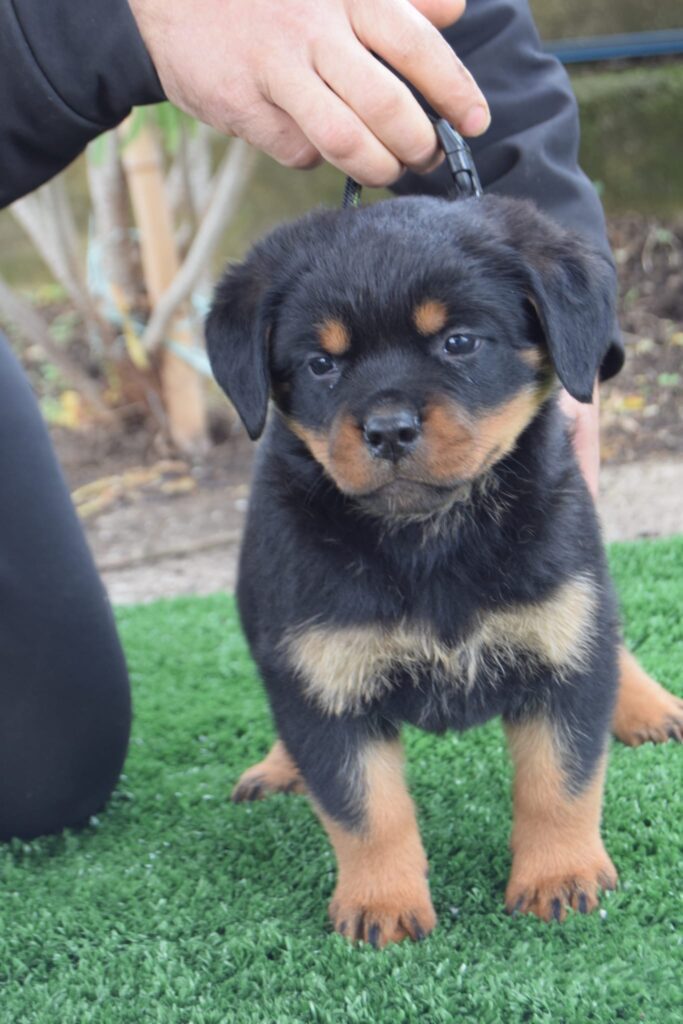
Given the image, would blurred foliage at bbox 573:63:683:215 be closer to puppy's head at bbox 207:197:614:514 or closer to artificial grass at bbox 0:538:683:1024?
artificial grass at bbox 0:538:683:1024

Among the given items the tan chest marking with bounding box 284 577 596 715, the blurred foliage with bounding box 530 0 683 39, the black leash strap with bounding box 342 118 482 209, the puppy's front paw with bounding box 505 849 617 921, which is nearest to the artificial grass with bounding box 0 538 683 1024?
the puppy's front paw with bounding box 505 849 617 921

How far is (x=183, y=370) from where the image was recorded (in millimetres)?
5320

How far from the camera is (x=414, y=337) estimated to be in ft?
6.05

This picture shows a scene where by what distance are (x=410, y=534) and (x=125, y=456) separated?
381 cm

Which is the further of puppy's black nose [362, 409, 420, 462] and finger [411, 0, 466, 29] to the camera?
finger [411, 0, 466, 29]

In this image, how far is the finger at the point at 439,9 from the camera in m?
1.89

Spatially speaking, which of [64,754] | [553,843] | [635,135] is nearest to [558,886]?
[553,843]

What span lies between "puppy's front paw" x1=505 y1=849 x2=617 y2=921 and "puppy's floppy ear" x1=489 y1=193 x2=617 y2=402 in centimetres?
78

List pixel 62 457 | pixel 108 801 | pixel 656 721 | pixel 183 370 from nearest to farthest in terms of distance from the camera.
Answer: pixel 656 721 < pixel 108 801 < pixel 183 370 < pixel 62 457

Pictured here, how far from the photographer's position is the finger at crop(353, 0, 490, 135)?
1.77 metres

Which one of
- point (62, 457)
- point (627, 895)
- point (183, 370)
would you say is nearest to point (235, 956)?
point (627, 895)

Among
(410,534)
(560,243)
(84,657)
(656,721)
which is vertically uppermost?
(560,243)

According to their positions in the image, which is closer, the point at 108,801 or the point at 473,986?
the point at 473,986

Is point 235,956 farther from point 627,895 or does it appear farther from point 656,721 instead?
point 656,721
